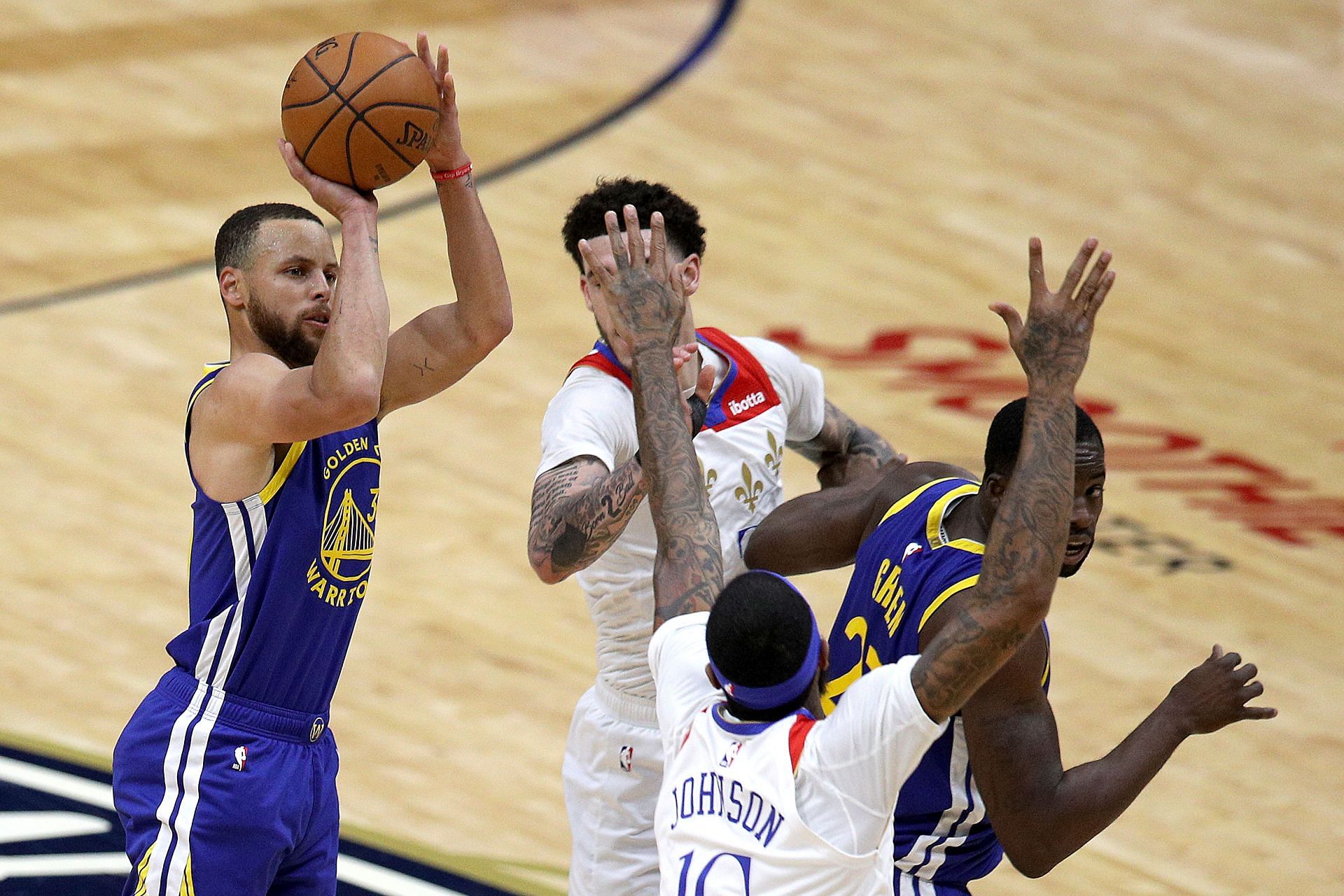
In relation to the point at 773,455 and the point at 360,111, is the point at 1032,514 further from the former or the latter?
the point at 360,111

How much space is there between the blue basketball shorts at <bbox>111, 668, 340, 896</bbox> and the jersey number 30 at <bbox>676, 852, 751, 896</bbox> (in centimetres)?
125

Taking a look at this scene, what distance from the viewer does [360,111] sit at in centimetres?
437

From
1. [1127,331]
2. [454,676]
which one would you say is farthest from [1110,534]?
[454,676]

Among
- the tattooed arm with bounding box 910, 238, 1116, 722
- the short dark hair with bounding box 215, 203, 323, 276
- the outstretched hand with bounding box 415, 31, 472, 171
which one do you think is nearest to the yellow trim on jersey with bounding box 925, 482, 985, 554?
the tattooed arm with bounding box 910, 238, 1116, 722

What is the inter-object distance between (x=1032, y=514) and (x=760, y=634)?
22.2 inches

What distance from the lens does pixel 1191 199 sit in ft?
44.6

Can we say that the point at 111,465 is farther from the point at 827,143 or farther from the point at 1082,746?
the point at 827,143

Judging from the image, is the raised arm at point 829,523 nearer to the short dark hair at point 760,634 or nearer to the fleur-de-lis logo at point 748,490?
the fleur-de-lis logo at point 748,490

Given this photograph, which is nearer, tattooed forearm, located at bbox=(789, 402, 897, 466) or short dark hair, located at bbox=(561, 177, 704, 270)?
short dark hair, located at bbox=(561, 177, 704, 270)

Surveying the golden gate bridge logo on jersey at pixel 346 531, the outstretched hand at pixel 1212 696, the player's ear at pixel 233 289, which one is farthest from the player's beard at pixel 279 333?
the outstretched hand at pixel 1212 696

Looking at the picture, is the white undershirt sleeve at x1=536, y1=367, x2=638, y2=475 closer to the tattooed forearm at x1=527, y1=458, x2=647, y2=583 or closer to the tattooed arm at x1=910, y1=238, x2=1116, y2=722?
the tattooed forearm at x1=527, y1=458, x2=647, y2=583

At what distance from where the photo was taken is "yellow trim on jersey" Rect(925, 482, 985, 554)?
13.3ft

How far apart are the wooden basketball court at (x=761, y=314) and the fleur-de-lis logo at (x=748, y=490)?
1795mm

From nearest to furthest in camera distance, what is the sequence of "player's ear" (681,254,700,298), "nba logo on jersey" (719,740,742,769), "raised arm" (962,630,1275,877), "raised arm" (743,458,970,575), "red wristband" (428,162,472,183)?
"nba logo on jersey" (719,740,742,769) < "raised arm" (962,630,1275,877) < "player's ear" (681,254,700,298) < "raised arm" (743,458,970,575) < "red wristband" (428,162,472,183)
